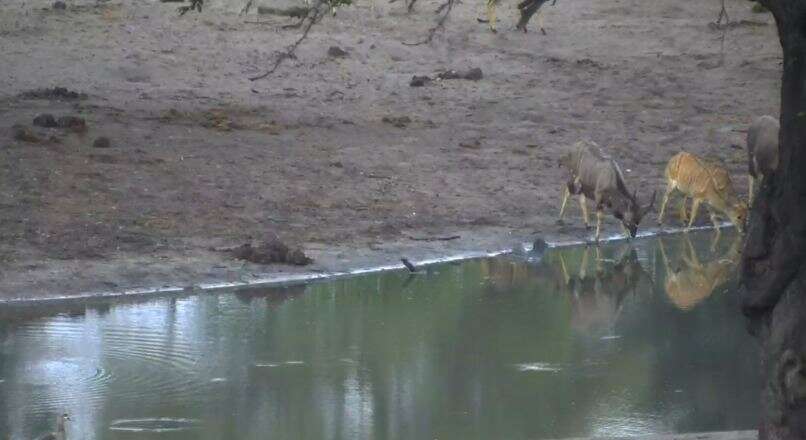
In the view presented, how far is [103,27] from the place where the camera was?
2177cm

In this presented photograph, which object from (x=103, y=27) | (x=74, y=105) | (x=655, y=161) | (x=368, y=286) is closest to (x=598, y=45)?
(x=655, y=161)

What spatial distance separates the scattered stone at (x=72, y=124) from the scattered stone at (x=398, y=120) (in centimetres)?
415

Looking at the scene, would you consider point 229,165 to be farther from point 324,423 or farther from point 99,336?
point 324,423

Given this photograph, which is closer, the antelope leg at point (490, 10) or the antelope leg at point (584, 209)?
the antelope leg at point (490, 10)

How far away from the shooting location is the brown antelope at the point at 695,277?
13656mm

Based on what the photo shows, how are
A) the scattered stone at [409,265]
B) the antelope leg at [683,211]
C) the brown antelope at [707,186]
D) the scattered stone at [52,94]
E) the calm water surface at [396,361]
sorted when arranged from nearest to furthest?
1. the calm water surface at [396,361]
2. the scattered stone at [409,265]
3. the brown antelope at [707,186]
4. the antelope leg at [683,211]
5. the scattered stone at [52,94]

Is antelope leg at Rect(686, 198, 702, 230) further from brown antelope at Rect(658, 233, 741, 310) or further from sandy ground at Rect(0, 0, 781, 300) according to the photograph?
brown antelope at Rect(658, 233, 741, 310)

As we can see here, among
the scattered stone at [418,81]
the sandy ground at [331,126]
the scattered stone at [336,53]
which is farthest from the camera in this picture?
the scattered stone at [336,53]

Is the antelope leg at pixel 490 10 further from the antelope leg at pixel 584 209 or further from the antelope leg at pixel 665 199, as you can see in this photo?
the antelope leg at pixel 665 199

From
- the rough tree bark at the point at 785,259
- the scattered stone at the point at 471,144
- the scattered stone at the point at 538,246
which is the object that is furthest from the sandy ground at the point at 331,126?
the rough tree bark at the point at 785,259

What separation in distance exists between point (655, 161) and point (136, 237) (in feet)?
26.1

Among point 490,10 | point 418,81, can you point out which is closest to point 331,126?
point 418,81

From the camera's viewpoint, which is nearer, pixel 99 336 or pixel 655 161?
pixel 99 336

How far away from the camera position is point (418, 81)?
2130cm
